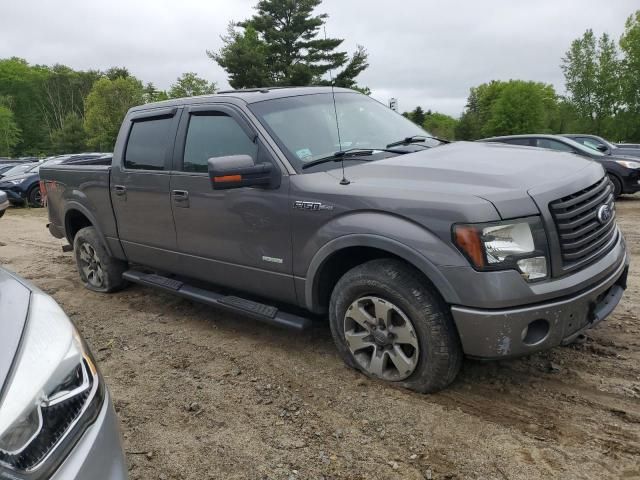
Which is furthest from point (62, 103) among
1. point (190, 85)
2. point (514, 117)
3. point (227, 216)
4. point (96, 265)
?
point (227, 216)

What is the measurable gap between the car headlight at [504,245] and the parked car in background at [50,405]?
1.81m

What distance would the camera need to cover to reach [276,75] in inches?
1551

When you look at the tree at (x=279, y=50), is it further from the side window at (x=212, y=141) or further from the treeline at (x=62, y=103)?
the side window at (x=212, y=141)

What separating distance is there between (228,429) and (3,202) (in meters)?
2.73

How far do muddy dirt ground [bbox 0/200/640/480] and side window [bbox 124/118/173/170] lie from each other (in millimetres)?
1509

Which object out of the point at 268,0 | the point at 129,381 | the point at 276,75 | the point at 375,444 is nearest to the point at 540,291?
the point at 375,444

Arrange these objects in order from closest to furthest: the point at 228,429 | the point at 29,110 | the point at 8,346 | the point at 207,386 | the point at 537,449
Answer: the point at 8,346 < the point at 537,449 < the point at 228,429 < the point at 207,386 < the point at 29,110

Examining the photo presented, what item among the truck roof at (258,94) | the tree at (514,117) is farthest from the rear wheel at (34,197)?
the tree at (514,117)

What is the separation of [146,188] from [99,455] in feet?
10.8

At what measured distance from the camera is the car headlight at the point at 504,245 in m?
2.69

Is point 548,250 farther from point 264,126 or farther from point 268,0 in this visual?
point 268,0

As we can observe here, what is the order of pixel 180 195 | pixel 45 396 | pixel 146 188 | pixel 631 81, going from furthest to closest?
pixel 631 81 < pixel 146 188 < pixel 180 195 < pixel 45 396

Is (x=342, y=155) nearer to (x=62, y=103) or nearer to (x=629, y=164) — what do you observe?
(x=629, y=164)

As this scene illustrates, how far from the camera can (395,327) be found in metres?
3.14
